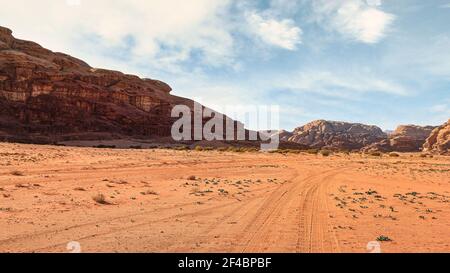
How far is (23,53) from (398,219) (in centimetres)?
8376

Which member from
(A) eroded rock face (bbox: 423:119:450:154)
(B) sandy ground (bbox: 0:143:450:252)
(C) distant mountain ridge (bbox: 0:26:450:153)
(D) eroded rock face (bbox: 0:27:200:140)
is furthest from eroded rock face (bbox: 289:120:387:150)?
(B) sandy ground (bbox: 0:143:450:252)

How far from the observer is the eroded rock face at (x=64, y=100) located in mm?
71031

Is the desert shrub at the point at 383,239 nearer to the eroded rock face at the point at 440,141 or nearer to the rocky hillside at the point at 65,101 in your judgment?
the rocky hillside at the point at 65,101

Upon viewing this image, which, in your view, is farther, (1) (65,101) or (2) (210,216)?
(1) (65,101)

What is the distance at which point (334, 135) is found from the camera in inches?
5910

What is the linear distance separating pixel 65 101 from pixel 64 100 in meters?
0.35

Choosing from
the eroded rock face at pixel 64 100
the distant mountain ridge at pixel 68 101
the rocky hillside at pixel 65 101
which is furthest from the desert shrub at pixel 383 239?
the eroded rock face at pixel 64 100

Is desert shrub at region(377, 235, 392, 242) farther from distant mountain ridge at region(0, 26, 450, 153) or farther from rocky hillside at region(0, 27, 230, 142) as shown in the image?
rocky hillside at region(0, 27, 230, 142)

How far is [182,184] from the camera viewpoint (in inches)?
745

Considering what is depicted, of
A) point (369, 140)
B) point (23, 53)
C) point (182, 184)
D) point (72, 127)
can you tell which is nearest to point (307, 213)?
point (182, 184)

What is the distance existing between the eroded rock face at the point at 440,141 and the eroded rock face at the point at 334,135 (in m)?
24.0

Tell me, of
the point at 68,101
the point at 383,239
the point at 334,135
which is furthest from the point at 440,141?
the point at 383,239

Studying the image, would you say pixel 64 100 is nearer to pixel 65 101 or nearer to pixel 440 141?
pixel 65 101
